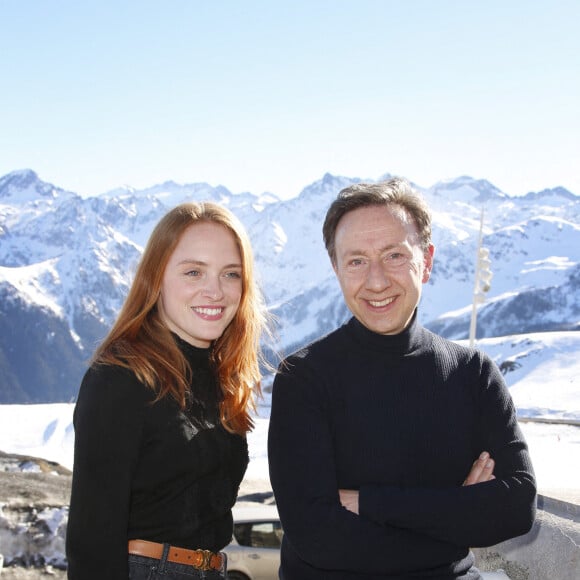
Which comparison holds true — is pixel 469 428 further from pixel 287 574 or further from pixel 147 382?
pixel 147 382

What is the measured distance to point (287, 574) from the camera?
2.92 m

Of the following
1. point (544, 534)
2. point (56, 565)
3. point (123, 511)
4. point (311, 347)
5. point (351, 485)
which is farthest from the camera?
point (56, 565)

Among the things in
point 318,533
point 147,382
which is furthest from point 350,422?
point 147,382

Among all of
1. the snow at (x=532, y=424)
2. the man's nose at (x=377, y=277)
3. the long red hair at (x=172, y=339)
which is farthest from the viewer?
the snow at (x=532, y=424)

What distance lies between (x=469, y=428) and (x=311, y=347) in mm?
764

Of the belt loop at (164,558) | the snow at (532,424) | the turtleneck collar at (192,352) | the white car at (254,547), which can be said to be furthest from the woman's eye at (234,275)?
the white car at (254,547)

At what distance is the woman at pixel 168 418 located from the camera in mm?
2662

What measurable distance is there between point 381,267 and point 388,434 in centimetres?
72

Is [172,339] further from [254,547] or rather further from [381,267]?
[254,547]

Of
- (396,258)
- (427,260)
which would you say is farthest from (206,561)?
(427,260)

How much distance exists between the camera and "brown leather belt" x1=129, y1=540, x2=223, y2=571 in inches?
109

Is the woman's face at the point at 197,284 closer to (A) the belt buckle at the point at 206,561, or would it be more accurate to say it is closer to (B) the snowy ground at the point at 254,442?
(A) the belt buckle at the point at 206,561

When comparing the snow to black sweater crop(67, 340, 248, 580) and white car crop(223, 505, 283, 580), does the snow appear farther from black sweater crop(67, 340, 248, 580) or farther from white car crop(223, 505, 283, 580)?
black sweater crop(67, 340, 248, 580)

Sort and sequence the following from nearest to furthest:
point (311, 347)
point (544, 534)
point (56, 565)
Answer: point (311, 347) → point (544, 534) → point (56, 565)
